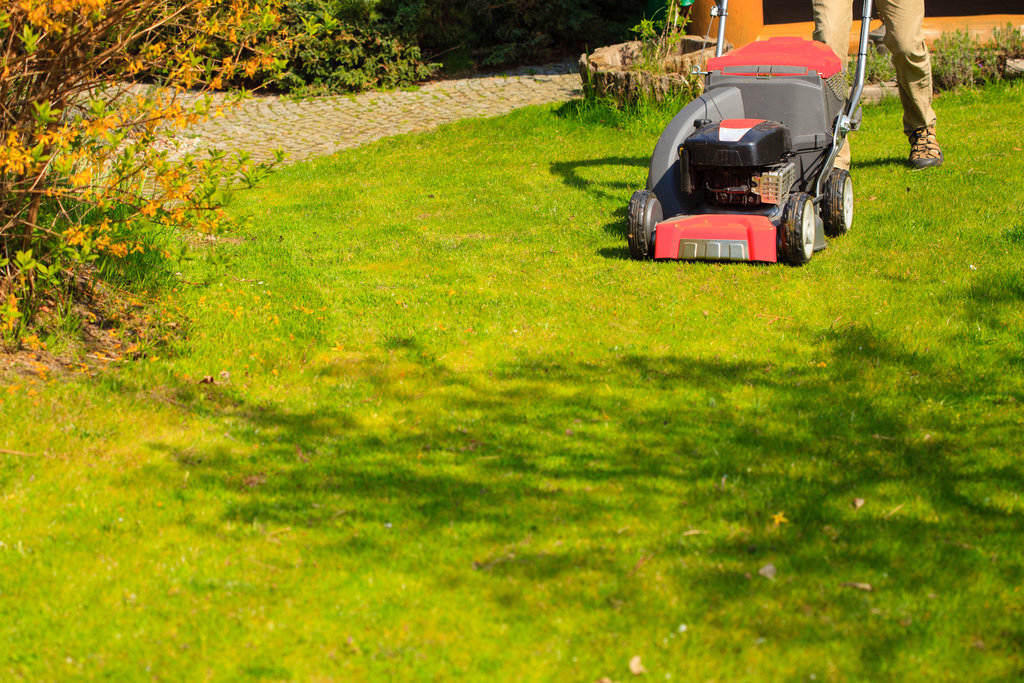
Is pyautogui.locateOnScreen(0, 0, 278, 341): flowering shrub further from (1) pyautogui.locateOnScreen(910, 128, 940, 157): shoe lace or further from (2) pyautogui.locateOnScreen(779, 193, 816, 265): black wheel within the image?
(1) pyautogui.locateOnScreen(910, 128, 940, 157): shoe lace

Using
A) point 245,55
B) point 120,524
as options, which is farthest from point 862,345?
point 245,55

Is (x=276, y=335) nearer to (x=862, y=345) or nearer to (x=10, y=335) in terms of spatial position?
(x=10, y=335)

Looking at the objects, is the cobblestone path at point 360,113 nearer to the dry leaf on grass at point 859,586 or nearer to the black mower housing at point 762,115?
the black mower housing at point 762,115

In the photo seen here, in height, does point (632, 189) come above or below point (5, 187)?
below

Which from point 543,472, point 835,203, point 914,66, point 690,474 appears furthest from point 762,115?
point 543,472

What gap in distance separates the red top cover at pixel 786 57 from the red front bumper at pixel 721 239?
1310 millimetres

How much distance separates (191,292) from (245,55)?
25.2ft

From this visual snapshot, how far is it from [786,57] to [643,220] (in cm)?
170

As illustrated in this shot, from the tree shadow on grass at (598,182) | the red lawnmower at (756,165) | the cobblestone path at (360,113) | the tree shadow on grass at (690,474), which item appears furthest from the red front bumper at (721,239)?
the cobblestone path at (360,113)

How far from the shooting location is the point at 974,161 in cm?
891

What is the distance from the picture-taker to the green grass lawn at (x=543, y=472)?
3412 mm

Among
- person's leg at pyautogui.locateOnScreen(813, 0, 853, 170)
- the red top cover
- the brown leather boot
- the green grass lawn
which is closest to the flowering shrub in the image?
the green grass lawn

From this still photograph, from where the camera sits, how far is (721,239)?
6738mm

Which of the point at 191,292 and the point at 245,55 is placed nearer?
the point at 191,292
